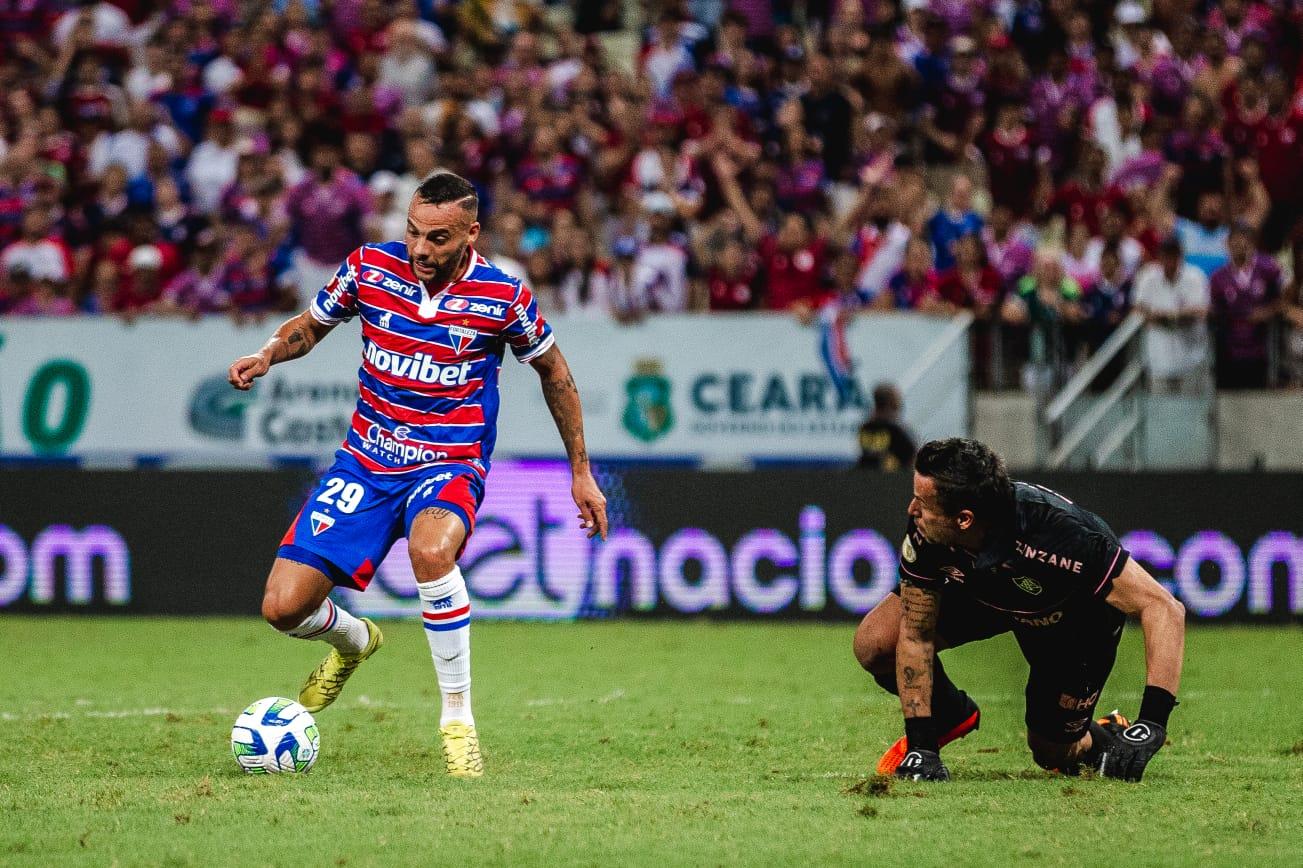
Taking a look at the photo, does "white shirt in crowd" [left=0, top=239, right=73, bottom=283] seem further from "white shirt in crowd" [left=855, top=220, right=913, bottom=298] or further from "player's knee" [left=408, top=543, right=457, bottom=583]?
"player's knee" [left=408, top=543, right=457, bottom=583]

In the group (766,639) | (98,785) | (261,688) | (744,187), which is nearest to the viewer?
(98,785)

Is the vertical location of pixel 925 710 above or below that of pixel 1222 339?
below

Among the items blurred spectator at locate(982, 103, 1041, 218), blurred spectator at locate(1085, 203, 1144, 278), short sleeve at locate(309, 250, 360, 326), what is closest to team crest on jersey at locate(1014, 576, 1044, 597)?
short sleeve at locate(309, 250, 360, 326)

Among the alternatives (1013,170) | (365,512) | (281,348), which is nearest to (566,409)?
(365,512)

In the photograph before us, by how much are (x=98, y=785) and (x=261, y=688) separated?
371cm

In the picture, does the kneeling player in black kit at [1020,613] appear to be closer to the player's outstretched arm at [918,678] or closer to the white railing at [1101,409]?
the player's outstretched arm at [918,678]

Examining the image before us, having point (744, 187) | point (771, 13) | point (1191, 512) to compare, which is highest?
point (771, 13)

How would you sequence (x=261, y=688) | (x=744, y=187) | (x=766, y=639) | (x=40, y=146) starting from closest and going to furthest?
(x=261, y=688)
(x=766, y=639)
(x=744, y=187)
(x=40, y=146)

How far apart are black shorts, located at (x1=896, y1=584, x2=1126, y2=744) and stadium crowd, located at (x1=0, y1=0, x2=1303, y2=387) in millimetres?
7644

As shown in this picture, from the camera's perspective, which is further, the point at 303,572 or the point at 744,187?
the point at 744,187

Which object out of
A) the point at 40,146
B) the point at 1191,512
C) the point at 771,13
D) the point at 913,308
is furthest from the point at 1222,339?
the point at 40,146

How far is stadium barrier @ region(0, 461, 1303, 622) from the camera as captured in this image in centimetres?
1409

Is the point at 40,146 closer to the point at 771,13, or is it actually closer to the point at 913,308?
A: the point at 771,13

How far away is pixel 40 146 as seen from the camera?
19016 mm
